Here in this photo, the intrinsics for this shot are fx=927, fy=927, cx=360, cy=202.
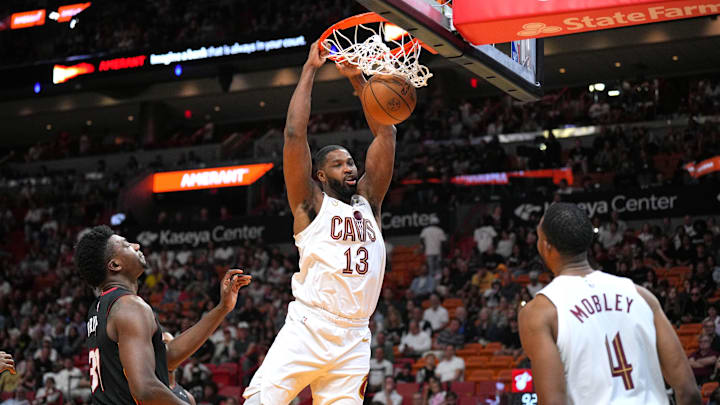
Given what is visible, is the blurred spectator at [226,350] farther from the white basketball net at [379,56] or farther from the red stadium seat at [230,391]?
the white basketball net at [379,56]

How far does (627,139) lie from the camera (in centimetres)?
1881

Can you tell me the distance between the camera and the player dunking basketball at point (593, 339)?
3537 millimetres

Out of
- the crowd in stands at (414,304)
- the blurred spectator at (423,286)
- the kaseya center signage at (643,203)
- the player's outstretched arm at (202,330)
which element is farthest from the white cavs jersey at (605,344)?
the kaseya center signage at (643,203)

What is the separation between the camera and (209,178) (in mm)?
23500

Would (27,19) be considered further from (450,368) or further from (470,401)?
(470,401)

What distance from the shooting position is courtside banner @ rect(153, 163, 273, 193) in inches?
898

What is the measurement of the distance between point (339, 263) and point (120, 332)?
1416 mm

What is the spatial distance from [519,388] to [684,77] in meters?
15.9

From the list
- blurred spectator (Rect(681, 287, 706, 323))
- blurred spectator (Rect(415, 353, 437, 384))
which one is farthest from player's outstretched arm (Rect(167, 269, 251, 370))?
blurred spectator (Rect(681, 287, 706, 323))

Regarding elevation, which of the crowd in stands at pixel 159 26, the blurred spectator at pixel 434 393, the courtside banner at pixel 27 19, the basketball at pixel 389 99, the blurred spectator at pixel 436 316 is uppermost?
the courtside banner at pixel 27 19

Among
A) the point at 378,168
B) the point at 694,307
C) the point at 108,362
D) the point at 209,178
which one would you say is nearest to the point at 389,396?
the point at 694,307

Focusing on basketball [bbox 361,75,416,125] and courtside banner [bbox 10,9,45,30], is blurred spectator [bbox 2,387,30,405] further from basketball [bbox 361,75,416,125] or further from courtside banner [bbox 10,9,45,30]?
courtside banner [bbox 10,9,45,30]

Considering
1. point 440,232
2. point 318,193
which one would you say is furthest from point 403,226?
point 318,193

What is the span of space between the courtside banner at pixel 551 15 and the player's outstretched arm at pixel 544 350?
86.0 inches
